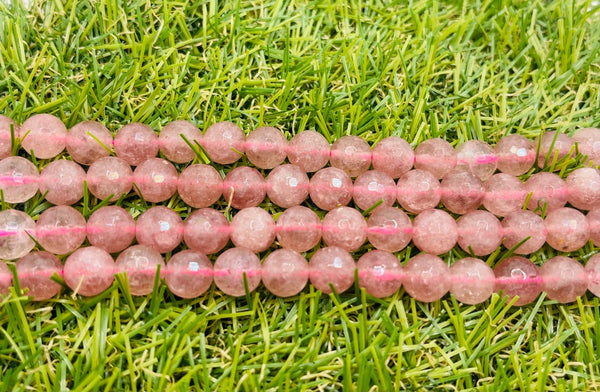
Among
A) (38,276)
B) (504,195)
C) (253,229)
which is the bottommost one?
(38,276)

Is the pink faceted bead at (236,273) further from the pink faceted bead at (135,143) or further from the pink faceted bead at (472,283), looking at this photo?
the pink faceted bead at (472,283)

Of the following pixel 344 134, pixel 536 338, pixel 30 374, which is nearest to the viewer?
pixel 30 374

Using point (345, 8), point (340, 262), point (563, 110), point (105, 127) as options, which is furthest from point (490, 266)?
point (105, 127)

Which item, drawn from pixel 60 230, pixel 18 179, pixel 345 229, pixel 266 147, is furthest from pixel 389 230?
pixel 18 179

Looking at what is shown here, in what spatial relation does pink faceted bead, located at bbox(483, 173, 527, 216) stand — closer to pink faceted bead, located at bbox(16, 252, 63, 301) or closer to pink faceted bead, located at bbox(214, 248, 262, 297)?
pink faceted bead, located at bbox(214, 248, 262, 297)

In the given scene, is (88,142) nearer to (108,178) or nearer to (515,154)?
(108,178)

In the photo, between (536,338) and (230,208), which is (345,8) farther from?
(536,338)
